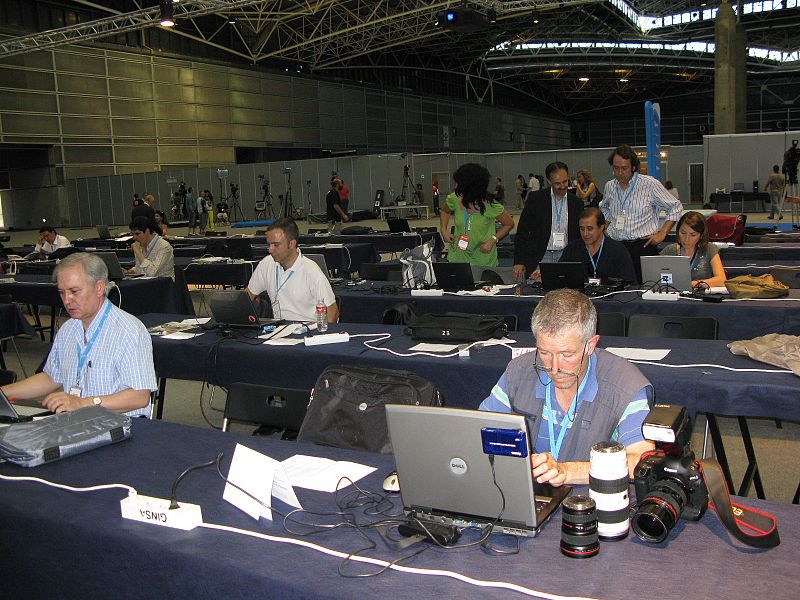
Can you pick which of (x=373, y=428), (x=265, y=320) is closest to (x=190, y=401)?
(x=265, y=320)

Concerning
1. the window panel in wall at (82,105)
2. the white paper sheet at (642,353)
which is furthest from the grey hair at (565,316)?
the window panel in wall at (82,105)

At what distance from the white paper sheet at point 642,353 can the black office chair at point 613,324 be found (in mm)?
573

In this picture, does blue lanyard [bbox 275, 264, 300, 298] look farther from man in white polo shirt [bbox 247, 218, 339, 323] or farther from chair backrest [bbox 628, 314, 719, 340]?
chair backrest [bbox 628, 314, 719, 340]

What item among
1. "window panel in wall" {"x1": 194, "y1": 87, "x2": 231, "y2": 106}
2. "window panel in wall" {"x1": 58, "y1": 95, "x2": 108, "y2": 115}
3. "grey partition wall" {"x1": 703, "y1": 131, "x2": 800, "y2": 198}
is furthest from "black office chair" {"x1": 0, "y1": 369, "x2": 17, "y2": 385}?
"window panel in wall" {"x1": 194, "y1": 87, "x2": 231, "y2": 106}

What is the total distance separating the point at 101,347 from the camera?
312cm

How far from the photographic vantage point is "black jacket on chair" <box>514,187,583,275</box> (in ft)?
18.5

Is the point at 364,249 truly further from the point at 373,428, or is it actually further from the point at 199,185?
the point at 199,185

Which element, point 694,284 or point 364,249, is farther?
point 364,249

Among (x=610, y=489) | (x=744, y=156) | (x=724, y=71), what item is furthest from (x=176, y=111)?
(x=610, y=489)

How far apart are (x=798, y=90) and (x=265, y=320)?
4262 centimetres

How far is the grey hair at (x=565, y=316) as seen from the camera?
2.16 m

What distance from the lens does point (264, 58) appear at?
27906 millimetres

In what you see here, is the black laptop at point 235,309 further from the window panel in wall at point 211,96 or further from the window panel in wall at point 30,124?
the window panel in wall at point 211,96

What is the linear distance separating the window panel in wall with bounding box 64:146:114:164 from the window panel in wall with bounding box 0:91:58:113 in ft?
4.54
